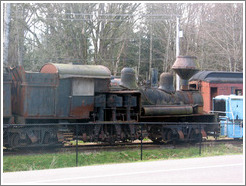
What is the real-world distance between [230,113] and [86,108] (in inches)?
284

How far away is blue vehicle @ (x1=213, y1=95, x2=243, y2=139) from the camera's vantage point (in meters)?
16.0

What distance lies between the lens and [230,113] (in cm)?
1688

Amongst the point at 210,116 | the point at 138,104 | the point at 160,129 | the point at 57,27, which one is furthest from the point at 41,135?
the point at 57,27

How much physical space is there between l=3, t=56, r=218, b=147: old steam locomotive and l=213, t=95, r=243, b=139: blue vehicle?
783 millimetres

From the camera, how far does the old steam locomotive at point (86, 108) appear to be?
12.3m

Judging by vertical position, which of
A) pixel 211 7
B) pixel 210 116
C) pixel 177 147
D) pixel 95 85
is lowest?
pixel 177 147

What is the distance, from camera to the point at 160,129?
15.2m

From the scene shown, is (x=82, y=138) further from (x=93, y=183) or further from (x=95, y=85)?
(x=93, y=183)

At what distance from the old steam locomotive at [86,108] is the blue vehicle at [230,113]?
0.78m

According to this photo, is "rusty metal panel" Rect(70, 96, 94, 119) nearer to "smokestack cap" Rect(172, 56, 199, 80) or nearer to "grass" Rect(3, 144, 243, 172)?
"grass" Rect(3, 144, 243, 172)

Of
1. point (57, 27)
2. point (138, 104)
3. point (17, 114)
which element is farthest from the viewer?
point (57, 27)

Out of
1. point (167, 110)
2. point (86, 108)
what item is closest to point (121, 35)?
point (167, 110)

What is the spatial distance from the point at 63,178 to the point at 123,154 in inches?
197

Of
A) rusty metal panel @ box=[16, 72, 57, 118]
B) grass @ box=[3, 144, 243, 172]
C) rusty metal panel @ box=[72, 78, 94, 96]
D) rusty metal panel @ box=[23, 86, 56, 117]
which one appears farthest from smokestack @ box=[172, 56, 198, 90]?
rusty metal panel @ box=[23, 86, 56, 117]
